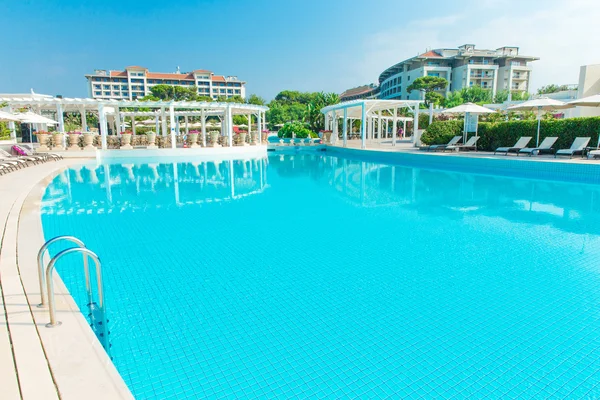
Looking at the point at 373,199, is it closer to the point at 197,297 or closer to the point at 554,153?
the point at 197,297

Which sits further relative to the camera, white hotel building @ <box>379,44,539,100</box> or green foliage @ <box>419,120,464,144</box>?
white hotel building @ <box>379,44,539,100</box>

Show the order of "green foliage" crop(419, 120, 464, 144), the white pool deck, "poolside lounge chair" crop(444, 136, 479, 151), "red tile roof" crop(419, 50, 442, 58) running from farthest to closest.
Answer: "red tile roof" crop(419, 50, 442, 58), "green foliage" crop(419, 120, 464, 144), "poolside lounge chair" crop(444, 136, 479, 151), the white pool deck

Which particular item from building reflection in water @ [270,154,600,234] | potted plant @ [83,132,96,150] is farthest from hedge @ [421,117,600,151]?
potted plant @ [83,132,96,150]

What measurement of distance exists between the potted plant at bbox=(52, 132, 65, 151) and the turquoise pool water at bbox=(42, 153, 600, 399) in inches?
432

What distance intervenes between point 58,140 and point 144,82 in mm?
82790

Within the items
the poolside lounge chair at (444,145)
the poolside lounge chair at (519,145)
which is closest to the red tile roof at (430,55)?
the poolside lounge chair at (444,145)

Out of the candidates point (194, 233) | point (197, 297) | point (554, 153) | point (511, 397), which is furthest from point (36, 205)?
point (554, 153)

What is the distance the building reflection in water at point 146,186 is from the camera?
322 inches

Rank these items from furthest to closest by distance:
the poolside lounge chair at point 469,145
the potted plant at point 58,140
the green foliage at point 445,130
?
the green foliage at point 445,130, the potted plant at point 58,140, the poolside lounge chair at point 469,145

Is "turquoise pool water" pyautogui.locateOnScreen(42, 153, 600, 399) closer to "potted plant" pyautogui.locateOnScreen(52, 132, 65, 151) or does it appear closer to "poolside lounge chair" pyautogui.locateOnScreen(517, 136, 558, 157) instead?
"poolside lounge chair" pyautogui.locateOnScreen(517, 136, 558, 157)

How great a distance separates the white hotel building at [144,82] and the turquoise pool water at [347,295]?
8417cm

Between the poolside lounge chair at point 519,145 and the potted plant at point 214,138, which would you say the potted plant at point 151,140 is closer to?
the potted plant at point 214,138

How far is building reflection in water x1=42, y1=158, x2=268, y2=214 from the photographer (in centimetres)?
818

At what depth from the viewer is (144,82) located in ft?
300
